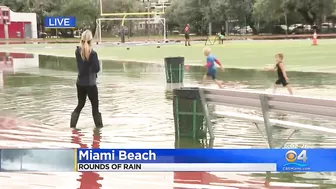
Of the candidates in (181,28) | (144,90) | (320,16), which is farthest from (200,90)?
(181,28)

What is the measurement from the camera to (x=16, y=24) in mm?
80250

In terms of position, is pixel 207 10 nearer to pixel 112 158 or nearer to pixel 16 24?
pixel 16 24

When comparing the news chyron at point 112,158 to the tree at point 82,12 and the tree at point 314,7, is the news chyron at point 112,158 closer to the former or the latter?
the tree at point 314,7

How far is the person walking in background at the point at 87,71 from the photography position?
9672 mm

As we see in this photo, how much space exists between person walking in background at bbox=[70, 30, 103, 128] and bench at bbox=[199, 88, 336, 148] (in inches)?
89.2

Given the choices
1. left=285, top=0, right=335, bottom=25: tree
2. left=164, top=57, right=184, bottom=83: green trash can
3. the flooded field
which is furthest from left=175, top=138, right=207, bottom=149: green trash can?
left=285, top=0, right=335, bottom=25: tree

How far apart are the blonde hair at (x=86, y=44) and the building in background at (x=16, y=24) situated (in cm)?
7078

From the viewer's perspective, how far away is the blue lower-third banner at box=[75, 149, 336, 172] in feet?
15.4

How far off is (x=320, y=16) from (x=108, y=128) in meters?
70.3

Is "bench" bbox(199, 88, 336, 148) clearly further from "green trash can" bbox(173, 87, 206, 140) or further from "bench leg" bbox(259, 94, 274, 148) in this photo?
"green trash can" bbox(173, 87, 206, 140)

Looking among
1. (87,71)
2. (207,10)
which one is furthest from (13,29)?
(87,71)

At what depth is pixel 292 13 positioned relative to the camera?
263 feet

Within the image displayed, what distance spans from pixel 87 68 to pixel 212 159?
553 centimetres

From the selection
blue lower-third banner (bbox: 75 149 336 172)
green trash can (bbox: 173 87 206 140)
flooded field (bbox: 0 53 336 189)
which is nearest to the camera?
blue lower-third banner (bbox: 75 149 336 172)
